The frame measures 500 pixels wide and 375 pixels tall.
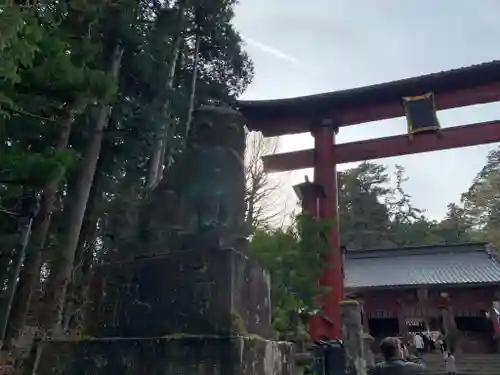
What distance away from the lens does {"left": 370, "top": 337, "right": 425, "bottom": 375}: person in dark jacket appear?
237 cm

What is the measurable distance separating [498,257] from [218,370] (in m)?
20.7

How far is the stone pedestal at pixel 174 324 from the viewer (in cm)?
232

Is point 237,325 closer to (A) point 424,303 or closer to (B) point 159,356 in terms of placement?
(B) point 159,356

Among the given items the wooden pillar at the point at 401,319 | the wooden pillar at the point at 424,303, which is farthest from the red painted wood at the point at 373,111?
the wooden pillar at the point at 401,319

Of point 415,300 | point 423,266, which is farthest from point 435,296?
point 423,266

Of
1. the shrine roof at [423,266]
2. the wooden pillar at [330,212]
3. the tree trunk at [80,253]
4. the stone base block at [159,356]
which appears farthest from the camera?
the shrine roof at [423,266]

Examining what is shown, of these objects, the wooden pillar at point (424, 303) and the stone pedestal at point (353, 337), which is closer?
the stone pedestal at point (353, 337)

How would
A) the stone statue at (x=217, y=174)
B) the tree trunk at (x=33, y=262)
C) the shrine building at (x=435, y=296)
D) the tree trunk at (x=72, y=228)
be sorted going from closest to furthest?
1. the stone statue at (x=217, y=174)
2. the tree trunk at (x=72, y=228)
3. the tree trunk at (x=33, y=262)
4. the shrine building at (x=435, y=296)

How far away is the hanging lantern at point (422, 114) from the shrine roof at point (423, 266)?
8.38 metres

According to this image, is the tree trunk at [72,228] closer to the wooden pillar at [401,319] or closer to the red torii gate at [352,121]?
the red torii gate at [352,121]

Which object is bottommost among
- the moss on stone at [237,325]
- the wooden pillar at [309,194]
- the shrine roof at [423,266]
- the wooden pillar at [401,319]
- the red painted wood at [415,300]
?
the moss on stone at [237,325]

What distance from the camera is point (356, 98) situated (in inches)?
404

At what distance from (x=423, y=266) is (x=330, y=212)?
12.2m

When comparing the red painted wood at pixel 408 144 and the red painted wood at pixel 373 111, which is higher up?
the red painted wood at pixel 373 111
